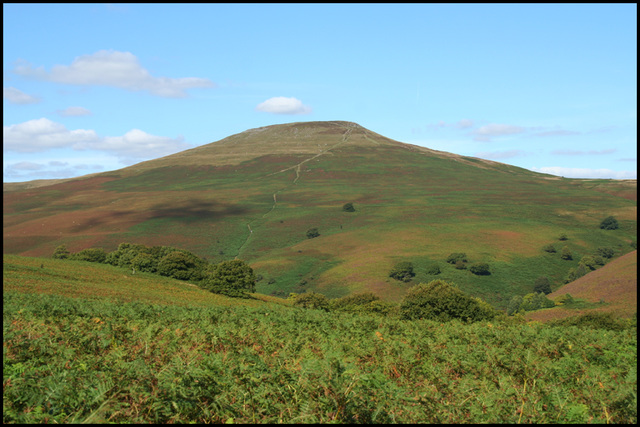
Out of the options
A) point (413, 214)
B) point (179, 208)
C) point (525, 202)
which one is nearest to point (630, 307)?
point (413, 214)

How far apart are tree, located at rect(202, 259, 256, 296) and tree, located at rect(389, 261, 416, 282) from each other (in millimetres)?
41780

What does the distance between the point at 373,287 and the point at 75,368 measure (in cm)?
9493

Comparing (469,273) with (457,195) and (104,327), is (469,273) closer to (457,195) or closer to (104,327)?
(457,195)

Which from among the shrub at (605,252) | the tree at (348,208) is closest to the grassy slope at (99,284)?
the shrub at (605,252)

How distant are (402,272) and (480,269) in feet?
59.7

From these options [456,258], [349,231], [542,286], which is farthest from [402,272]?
[349,231]

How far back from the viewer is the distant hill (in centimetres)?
6856

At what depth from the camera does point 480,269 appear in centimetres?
11156

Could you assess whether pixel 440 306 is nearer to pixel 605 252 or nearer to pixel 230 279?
pixel 230 279

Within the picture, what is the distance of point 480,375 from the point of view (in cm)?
1235

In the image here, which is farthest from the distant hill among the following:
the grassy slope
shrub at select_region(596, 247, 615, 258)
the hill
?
the grassy slope

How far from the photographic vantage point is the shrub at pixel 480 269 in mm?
111625

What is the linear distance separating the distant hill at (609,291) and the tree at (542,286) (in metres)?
5.69

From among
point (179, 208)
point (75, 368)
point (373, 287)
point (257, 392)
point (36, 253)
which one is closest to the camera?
point (257, 392)
